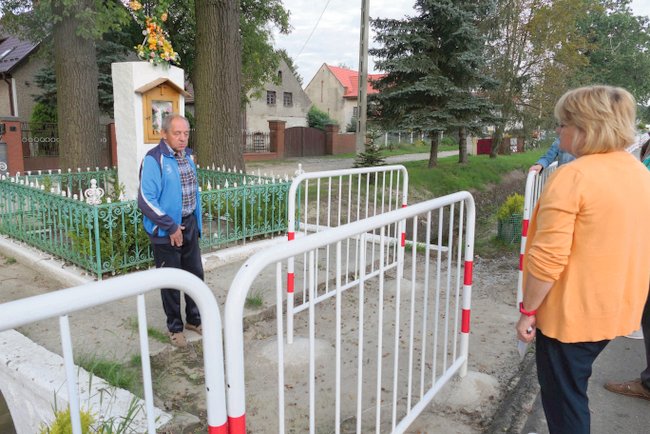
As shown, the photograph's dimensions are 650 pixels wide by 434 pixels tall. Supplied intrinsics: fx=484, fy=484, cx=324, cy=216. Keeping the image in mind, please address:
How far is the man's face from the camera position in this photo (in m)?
3.74

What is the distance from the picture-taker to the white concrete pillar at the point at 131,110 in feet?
22.0

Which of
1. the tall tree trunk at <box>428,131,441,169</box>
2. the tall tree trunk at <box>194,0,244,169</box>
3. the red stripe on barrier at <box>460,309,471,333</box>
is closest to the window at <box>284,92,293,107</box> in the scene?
the tall tree trunk at <box>428,131,441,169</box>

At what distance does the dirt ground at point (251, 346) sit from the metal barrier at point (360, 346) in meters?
0.12

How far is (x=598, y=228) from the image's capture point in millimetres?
1979

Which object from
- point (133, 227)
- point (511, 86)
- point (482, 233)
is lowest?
point (482, 233)

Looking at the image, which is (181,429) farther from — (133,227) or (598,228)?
(133,227)

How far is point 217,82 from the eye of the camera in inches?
327

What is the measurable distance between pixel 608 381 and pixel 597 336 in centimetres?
191

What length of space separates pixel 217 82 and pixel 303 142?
63.3 ft

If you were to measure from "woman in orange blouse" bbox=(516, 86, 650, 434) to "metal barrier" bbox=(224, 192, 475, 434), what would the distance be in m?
0.71

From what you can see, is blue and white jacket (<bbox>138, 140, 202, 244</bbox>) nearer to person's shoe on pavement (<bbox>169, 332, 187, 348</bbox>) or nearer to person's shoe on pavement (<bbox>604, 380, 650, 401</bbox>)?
person's shoe on pavement (<bbox>169, 332, 187, 348</bbox>)

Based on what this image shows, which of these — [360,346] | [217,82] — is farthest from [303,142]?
[360,346]

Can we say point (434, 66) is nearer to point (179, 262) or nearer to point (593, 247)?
point (179, 262)

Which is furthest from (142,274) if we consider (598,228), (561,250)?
(598,228)
